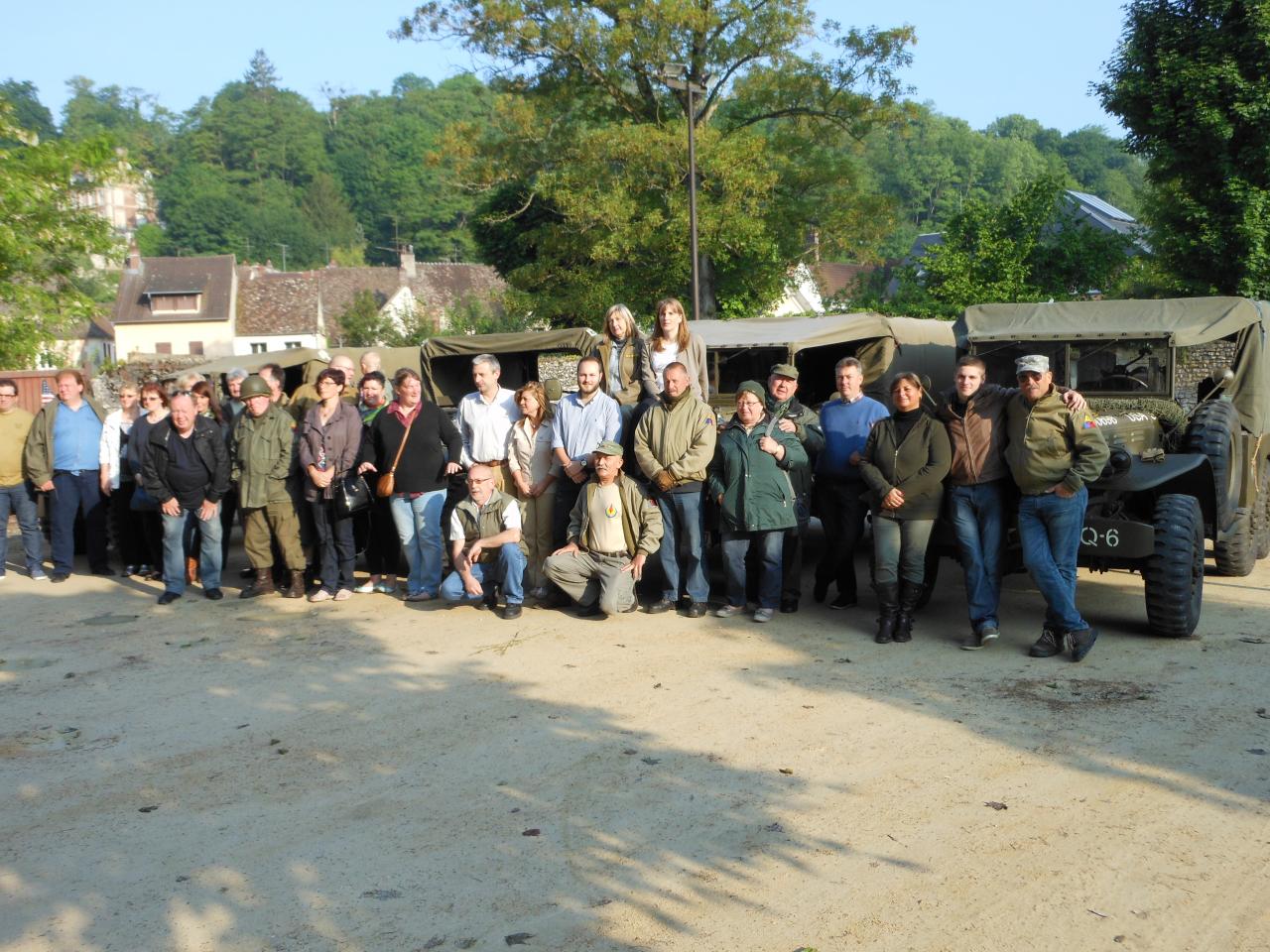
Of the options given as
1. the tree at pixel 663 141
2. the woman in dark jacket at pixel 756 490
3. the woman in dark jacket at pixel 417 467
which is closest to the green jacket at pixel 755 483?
the woman in dark jacket at pixel 756 490

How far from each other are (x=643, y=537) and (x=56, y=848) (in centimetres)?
429

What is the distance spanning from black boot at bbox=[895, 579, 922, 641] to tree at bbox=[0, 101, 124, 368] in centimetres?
1257

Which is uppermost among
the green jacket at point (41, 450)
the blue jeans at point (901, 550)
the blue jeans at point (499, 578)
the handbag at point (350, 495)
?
the green jacket at point (41, 450)

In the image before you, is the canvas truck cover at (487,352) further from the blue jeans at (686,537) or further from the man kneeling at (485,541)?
the blue jeans at (686,537)

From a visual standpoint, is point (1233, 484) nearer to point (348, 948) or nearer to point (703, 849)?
point (703, 849)

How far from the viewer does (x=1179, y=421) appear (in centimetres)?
846

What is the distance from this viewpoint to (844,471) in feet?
26.7

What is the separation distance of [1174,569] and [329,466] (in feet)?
19.1

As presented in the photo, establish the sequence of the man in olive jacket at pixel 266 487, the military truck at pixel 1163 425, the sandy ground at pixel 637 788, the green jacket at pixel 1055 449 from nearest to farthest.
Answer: the sandy ground at pixel 637 788 < the green jacket at pixel 1055 449 < the military truck at pixel 1163 425 < the man in olive jacket at pixel 266 487

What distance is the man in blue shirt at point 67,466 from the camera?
10344mm

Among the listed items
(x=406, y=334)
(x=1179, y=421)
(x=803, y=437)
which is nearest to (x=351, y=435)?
(x=803, y=437)

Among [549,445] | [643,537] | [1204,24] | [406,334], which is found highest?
[1204,24]

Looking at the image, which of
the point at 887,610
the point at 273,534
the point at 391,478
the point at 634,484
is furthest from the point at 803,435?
the point at 273,534

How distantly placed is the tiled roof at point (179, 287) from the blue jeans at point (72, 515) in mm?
56757
